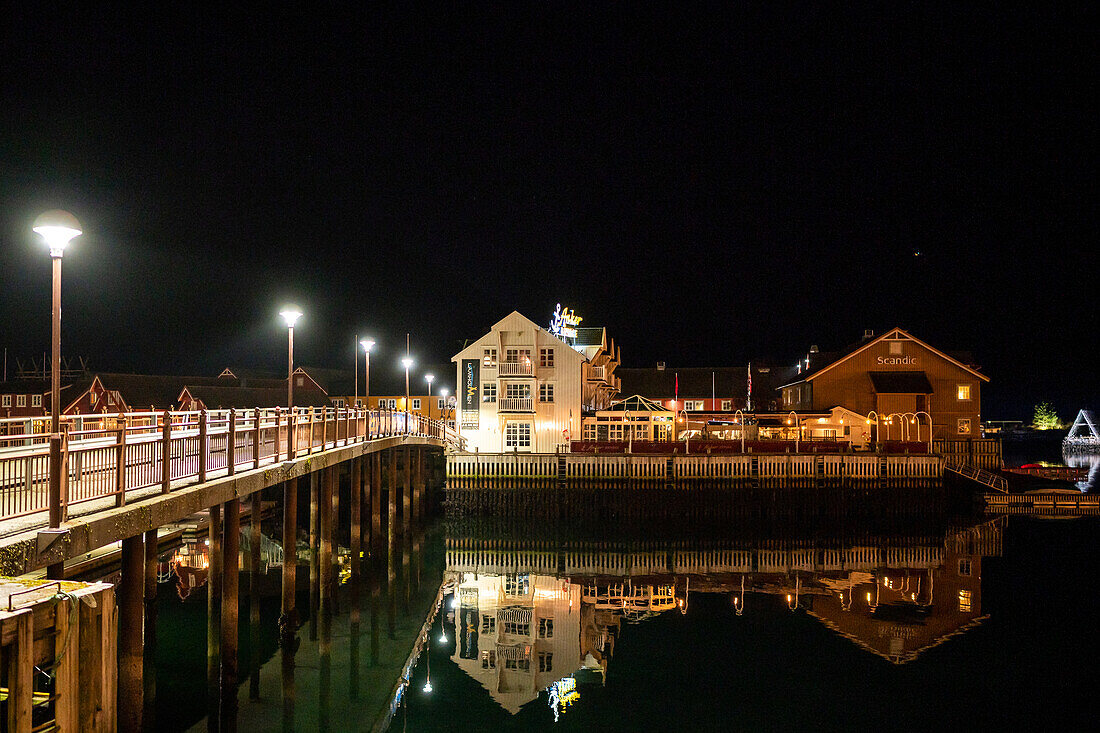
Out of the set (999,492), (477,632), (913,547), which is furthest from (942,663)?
(999,492)

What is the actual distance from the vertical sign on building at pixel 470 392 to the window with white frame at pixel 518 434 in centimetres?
192

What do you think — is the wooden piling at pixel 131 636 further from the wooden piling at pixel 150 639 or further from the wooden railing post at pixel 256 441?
the wooden railing post at pixel 256 441

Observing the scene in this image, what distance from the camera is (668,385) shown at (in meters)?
61.2

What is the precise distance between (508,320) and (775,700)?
1080 inches

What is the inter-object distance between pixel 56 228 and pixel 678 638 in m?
15.1

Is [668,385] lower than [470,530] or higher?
higher

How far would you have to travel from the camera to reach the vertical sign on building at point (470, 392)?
39031 mm

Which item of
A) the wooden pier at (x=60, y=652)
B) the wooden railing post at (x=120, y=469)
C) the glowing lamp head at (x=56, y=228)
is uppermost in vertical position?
the glowing lamp head at (x=56, y=228)

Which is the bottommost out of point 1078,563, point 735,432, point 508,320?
point 1078,563

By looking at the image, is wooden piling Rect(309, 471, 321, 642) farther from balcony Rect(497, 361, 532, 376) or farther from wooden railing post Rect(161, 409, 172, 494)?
balcony Rect(497, 361, 532, 376)

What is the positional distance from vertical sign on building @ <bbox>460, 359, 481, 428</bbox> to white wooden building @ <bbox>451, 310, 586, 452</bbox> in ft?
0.22

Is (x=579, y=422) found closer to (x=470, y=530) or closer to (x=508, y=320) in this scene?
(x=508, y=320)

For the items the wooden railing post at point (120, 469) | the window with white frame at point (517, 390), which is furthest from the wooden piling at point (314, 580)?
the window with white frame at point (517, 390)

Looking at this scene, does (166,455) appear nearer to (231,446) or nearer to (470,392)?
(231,446)
